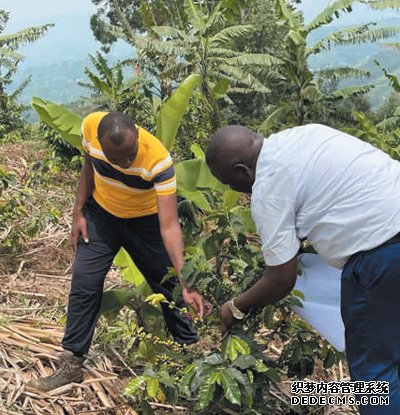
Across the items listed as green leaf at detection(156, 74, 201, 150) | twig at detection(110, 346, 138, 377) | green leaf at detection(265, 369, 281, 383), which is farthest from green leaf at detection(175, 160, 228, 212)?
green leaf at detection(265, 369, 281, 383)

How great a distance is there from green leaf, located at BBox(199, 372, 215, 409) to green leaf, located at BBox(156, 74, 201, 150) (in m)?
2.37

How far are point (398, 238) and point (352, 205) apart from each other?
0.20 m

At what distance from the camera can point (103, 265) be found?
3.11 metres

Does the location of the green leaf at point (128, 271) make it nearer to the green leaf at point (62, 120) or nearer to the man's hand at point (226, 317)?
the green leaf at point (62, 120)

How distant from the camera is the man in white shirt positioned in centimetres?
197

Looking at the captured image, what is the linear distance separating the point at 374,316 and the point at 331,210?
41 cm

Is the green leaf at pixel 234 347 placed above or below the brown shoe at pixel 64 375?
above

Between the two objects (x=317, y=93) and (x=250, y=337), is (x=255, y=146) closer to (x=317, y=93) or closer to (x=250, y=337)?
(x=250, y=337)

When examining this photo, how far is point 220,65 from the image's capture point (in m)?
11.4

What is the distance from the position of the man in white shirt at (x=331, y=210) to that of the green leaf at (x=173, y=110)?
215 cm

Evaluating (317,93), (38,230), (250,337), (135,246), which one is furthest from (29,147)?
(250,337)

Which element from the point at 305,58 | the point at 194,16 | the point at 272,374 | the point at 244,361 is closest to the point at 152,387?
the point at 244,361

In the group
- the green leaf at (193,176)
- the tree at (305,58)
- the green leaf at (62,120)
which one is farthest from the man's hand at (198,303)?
the tree at (305,58)

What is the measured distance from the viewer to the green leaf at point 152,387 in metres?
2.28
